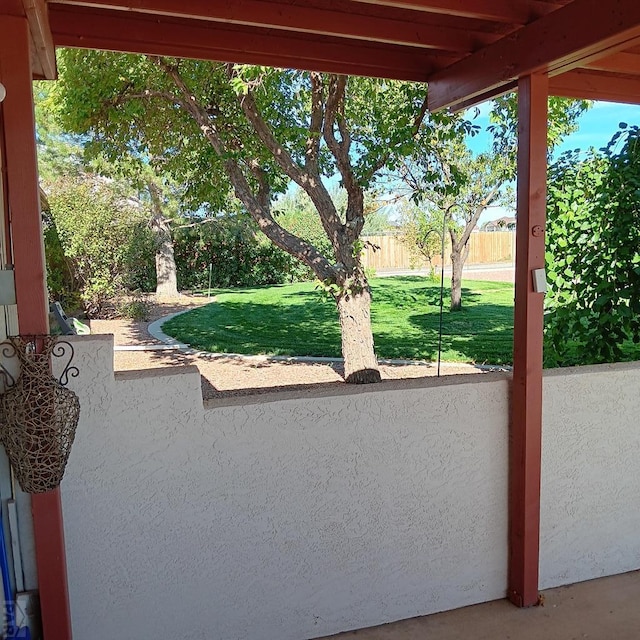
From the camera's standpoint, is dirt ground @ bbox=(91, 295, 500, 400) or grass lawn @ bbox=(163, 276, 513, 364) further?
grass lawn @ bbox=(163, 276, 513, 364)

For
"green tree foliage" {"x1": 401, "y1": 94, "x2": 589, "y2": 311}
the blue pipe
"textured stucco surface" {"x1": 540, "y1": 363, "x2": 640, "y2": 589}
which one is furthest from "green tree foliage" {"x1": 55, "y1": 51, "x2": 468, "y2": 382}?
the blue pipe

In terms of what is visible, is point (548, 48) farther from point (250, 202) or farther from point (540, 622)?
point (250, 202)

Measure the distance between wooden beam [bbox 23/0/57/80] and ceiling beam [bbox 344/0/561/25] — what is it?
92cm

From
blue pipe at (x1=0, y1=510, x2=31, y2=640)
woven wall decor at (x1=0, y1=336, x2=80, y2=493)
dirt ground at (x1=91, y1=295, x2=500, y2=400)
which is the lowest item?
dirt ground at (x1=91, y1=295, x2=500, y2=400)

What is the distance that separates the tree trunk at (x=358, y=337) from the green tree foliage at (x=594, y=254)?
8.73ft

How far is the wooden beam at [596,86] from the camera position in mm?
2498

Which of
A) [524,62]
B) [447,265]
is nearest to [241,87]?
[524,62]

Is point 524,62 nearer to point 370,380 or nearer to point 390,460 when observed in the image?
point 390,460

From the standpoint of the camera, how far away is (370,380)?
6.26 metres

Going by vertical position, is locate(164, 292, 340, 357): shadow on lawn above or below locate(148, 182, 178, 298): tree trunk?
below

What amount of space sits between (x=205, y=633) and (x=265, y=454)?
0.64 metres

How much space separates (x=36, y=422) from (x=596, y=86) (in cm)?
253

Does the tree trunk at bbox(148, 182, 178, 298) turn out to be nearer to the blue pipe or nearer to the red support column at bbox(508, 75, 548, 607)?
the red support column at bbox(508, 75, 548, 607)

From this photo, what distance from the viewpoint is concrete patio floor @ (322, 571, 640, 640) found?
83.6 inches
